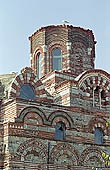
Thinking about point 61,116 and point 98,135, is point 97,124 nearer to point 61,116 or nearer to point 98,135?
point 98,135

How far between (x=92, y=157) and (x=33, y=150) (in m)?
4.07

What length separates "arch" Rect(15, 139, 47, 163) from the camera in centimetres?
1903

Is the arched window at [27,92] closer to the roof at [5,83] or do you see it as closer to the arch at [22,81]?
the arch at [22,81]

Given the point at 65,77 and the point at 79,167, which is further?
the point at 65,77

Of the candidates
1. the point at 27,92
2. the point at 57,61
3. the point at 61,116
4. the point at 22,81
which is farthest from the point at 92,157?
the point at 57,61

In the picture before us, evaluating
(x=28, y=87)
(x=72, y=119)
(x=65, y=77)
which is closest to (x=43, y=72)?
(x=65, y=77)

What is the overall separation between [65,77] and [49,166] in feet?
24.7

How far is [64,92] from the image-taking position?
23078 millimetres

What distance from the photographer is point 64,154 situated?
20.5m

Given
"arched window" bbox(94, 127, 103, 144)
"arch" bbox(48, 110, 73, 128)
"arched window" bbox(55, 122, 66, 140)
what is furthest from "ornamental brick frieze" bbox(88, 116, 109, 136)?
"arched window" bbox(55, 122, 66, 140)

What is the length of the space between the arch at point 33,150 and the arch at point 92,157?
8.63 ft

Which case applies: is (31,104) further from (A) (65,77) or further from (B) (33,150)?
(A) (65,77)

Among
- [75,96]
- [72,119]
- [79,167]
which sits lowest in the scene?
[79,167]

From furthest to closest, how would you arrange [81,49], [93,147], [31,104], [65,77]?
1. [81,49]
2. [65,77]
3. [93,147]
4. [31,104]
